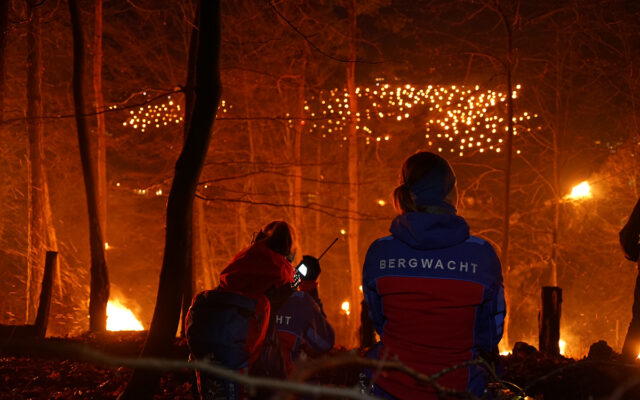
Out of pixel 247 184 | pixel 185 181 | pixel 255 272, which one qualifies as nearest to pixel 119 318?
pixel 247 184

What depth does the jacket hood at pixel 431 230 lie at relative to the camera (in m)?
2.58

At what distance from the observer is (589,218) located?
81.4 ft

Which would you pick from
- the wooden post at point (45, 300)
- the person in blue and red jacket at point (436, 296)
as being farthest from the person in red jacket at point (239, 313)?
the wooden post at point (45, 300)

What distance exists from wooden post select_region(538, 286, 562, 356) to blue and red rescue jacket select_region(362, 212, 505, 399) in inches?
215

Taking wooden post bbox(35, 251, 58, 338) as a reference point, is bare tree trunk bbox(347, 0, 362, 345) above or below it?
above

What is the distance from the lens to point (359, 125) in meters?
20.4

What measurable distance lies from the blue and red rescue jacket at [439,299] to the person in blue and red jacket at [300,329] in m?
1.16

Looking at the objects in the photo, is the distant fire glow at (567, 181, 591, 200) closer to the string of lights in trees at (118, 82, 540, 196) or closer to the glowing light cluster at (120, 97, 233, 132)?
the string of lights in trees at (118, 82, 540, 196)

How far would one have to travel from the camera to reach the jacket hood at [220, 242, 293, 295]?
344cm

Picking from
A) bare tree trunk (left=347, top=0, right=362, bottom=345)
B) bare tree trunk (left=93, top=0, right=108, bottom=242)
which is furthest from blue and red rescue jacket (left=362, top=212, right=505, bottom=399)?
bare tree trunk (left=347, top=0, right=362, bottom=345)

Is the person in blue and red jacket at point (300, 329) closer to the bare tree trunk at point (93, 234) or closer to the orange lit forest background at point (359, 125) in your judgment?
the bare tree trunk at point (93, 234)

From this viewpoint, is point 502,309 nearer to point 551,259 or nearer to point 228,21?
point 228,21

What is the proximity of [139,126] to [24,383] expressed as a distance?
58.7 ft

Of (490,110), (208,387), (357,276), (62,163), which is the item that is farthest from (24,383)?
(62,163)
